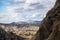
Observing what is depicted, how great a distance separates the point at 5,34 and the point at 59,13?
125442 mm

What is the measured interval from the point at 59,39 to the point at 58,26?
1953 mm

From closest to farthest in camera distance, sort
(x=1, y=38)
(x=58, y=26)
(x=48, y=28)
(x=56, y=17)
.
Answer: (x=58, y=26), (x=56, y=17), (x=48, y=28), (x=1, y=38)

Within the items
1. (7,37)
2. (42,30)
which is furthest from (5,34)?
(42,30)

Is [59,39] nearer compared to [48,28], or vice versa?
[59,39]

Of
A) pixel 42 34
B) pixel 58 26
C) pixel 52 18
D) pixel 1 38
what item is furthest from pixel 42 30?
pixel 1 38

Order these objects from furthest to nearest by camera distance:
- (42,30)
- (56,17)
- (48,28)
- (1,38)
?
(1,38)
(42,30)
(48,28)
(56,17)

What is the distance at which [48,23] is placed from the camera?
29062 mm

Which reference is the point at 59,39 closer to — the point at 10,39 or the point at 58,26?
the point at 58,26

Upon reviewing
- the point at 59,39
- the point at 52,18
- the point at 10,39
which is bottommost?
the point at 10,39

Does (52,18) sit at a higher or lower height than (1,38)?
higher

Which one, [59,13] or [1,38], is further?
[1,38]

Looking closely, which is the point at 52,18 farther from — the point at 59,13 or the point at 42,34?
the point at 42,34

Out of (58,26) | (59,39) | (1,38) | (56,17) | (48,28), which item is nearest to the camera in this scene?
(59,39)

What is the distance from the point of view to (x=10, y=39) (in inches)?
5901
